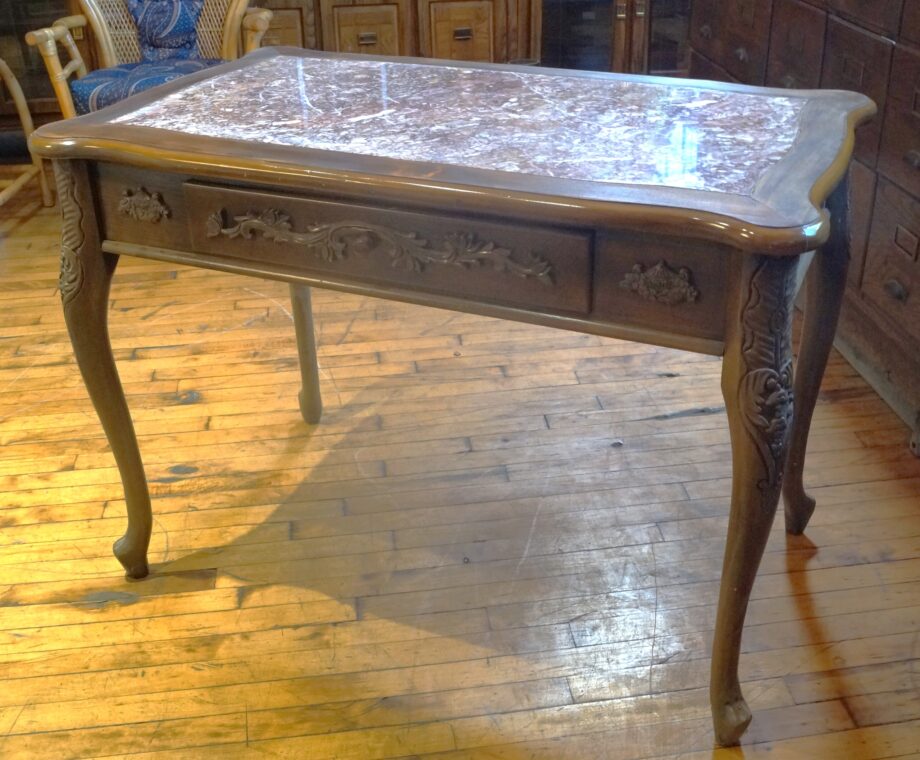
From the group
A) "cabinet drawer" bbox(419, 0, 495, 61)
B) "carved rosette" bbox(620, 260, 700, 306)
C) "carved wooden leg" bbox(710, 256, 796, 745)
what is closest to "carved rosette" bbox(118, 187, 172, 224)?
"carved rosette" bbox(620, 260, 700, 306)

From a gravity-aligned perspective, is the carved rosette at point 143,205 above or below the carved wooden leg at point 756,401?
above

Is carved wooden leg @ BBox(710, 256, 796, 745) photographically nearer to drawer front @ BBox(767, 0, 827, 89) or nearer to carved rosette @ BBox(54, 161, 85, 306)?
carved rosette @ BBox(54, 161, 85, 306)

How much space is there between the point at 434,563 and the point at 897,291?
1.17 meters

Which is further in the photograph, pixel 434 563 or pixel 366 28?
pixel 366 28

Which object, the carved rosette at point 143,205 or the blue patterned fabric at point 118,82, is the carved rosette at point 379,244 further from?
the blue patterned fabric at point 118,82

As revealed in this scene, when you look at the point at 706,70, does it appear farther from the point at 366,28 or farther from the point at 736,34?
the point at 366,28

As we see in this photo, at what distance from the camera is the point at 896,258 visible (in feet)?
7.38

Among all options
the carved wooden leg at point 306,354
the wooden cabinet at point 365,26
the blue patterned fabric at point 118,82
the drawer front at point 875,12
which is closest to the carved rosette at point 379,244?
the carved wooden leg at point 306,354

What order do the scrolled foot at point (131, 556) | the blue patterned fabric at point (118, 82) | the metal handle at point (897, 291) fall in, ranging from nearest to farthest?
the scrolled foot at point (131, 556) < the metal handle at point (897, 291) < the blue patterned fabric at point (118, 82)

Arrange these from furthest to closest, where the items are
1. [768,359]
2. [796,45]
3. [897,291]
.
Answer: [796,45]
[897,291]
[768,359]

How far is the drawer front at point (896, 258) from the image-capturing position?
7.18 ft

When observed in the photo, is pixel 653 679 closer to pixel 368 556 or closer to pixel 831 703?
pixel 831 703

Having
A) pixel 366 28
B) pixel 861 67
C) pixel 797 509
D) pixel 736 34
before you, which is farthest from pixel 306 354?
pixel 366 28

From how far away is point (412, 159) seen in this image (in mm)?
1370
